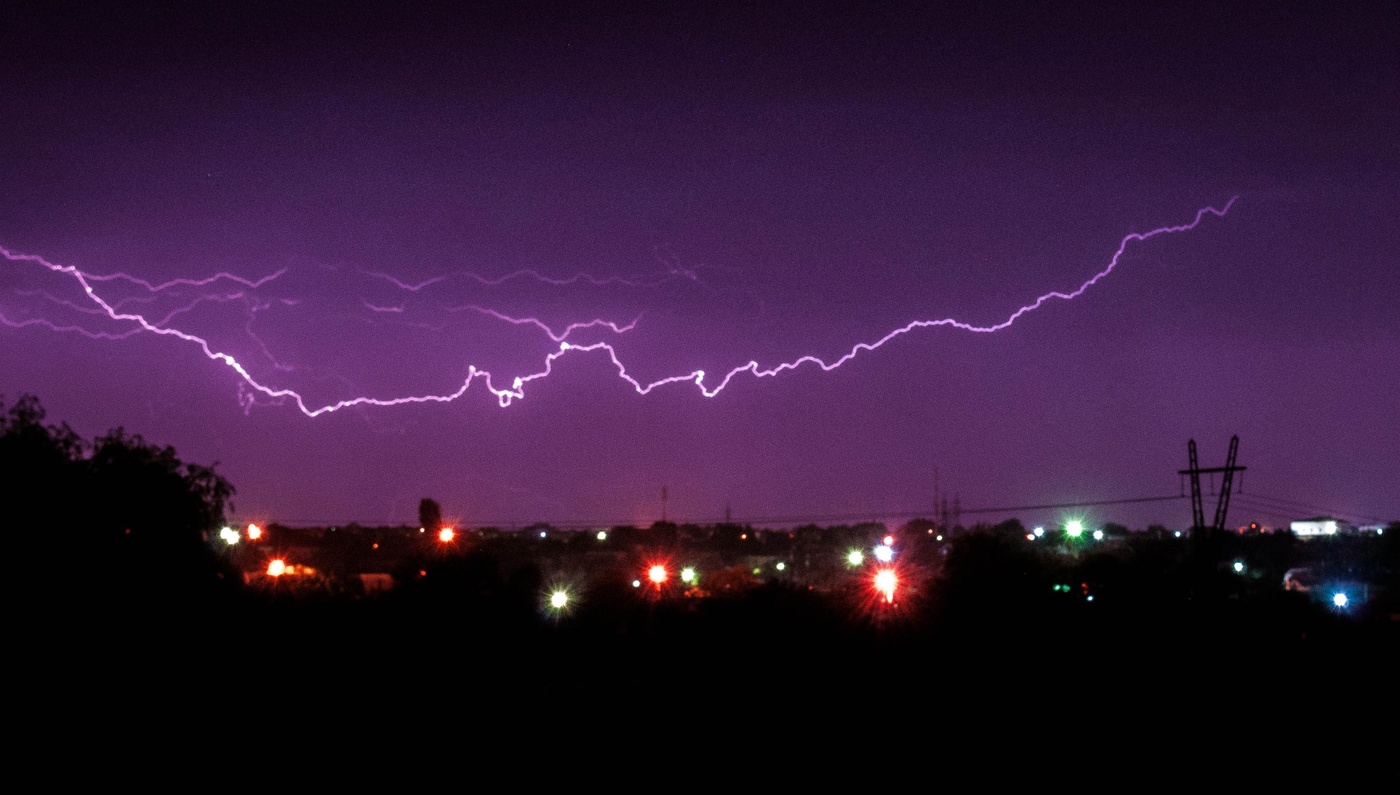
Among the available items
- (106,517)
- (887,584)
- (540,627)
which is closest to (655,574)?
(887,584)

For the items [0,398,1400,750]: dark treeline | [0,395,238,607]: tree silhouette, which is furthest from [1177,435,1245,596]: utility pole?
[0,395,238,607]: tree silhouette

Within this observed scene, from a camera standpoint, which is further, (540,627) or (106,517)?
(540,627)

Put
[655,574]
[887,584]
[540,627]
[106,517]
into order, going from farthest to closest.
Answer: [655,574], [887,584], [540,627], [106,517]

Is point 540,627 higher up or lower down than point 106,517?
lower down

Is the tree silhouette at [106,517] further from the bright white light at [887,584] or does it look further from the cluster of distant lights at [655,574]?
the bright white light at [887,584]

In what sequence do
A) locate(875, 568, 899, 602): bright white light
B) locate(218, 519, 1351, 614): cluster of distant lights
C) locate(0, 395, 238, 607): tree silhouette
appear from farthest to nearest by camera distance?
1. locate(875, 568, 899, 602): bright white light
2. locate(218, 519, 1351, 614): cluster of distant lights
3. locate(0, 395, 238, 607): tree silhouette

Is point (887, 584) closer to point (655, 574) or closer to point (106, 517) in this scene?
point (655, 574)

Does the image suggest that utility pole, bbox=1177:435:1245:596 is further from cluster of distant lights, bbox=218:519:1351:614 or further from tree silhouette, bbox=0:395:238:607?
tree silhouette, bbox=0:395:238:607

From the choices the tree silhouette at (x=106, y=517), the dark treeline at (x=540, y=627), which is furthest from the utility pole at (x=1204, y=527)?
the tree silhouette at (x=106, y=517)
